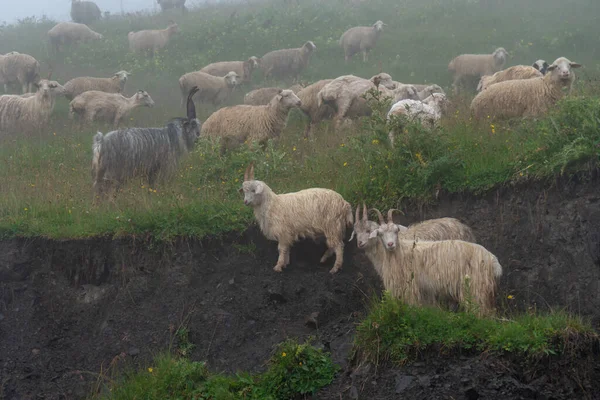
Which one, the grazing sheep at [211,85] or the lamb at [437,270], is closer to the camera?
the lamb at [437,270]

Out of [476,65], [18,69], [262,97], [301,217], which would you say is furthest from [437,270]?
[18,69]

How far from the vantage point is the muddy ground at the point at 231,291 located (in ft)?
32.4

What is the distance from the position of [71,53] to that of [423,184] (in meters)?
20.8

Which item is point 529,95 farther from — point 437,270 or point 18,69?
point 18,69

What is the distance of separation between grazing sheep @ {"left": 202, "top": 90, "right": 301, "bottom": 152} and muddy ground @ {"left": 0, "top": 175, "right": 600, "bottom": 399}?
3801 millimetres

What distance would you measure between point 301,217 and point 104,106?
10433 mm

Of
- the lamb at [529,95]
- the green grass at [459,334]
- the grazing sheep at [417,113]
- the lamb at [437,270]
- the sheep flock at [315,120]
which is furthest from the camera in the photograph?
the lamb at [529,95]

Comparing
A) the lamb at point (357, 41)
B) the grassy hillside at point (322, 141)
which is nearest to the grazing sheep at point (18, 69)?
the grassy hillside at point (322, 141)

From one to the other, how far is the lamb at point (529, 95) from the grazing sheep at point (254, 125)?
3774mm

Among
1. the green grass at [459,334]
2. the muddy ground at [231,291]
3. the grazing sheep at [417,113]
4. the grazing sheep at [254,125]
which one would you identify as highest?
the grazing sheep at [417,113]

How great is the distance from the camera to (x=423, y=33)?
92.8 feet

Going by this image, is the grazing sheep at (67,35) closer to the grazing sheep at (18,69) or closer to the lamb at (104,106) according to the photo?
the grazing sheep at (18,69)

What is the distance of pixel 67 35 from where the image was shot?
29812 mm

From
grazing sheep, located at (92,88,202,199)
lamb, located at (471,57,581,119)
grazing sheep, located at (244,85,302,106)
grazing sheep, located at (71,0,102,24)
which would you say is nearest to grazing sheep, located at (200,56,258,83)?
grazing sheep, located at (244,85,302,106)
